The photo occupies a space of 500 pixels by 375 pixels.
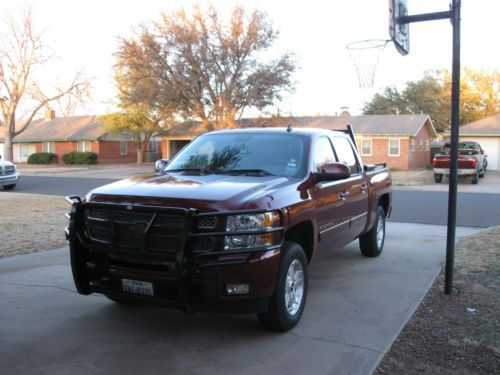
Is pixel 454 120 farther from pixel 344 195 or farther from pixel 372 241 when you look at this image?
pixel 372 241

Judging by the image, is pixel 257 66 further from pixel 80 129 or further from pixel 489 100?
pixel 489 100

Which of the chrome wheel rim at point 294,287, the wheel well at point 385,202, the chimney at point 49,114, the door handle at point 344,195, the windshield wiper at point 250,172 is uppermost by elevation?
the chimney at point 49,114

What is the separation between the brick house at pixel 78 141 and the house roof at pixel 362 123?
26.9 ft

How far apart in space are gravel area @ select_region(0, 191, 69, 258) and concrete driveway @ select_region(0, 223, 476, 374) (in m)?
1.65

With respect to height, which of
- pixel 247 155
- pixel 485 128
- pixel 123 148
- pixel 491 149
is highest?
pixel 485 128

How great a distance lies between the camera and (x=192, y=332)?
4602 millimetres

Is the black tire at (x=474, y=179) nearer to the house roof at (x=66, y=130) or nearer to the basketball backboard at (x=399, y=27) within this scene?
the basketball backboard at (x=399, y=27)

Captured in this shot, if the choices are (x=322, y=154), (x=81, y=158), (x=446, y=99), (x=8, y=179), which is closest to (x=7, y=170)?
(x=8, y=179)

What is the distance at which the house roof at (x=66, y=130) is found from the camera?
4738 cm

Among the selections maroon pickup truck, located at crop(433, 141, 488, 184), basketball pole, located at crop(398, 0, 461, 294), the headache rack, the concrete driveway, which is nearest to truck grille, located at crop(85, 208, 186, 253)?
the headache rack

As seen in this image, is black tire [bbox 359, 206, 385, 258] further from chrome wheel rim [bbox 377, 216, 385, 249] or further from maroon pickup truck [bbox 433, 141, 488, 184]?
maroon pickup truck [bbox 433, 141, 488, 184]

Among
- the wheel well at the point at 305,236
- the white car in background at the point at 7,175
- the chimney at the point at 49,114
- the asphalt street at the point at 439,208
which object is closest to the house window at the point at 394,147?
the asphalt street at the point at 439,208

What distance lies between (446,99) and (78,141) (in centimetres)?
3878

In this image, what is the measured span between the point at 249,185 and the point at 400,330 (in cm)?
196
